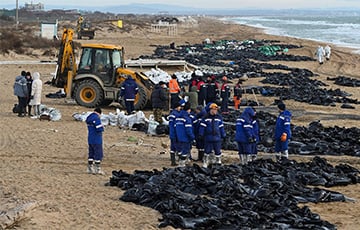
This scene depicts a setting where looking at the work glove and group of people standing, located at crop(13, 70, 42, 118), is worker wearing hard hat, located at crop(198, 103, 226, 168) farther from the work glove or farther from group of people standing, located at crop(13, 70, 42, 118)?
group of people standing, located at crop(13, 70, 42, 118)

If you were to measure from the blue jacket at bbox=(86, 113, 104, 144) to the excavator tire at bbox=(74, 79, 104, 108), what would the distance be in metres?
8.77

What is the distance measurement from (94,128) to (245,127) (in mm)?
3016

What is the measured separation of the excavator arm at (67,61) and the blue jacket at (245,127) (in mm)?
9563

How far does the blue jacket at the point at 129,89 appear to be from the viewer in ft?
65.9

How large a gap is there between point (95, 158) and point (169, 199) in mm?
2692

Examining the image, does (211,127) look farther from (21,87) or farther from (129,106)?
(21,87)

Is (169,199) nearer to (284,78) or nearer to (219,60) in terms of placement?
(284,78)

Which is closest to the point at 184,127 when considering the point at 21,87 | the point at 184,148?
the point at 184,148

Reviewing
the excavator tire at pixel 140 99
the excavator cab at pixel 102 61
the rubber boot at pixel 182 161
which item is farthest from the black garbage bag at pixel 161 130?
the rubber boot at pixel 182 161

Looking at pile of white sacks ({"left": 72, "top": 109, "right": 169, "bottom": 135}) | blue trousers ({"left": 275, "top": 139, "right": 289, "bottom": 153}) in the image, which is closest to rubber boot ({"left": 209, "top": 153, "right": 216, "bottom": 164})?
blue trousers ({"left": 275, "top": 139, "right": 289, "bottom": 153})

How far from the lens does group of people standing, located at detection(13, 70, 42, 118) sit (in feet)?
63.5

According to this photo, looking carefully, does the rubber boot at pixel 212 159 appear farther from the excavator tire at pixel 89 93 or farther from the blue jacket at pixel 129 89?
Result: the excavator tire at pixel 89 93

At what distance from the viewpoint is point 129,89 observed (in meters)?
20.1

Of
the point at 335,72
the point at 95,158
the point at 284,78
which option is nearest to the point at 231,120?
the point at 95,158
